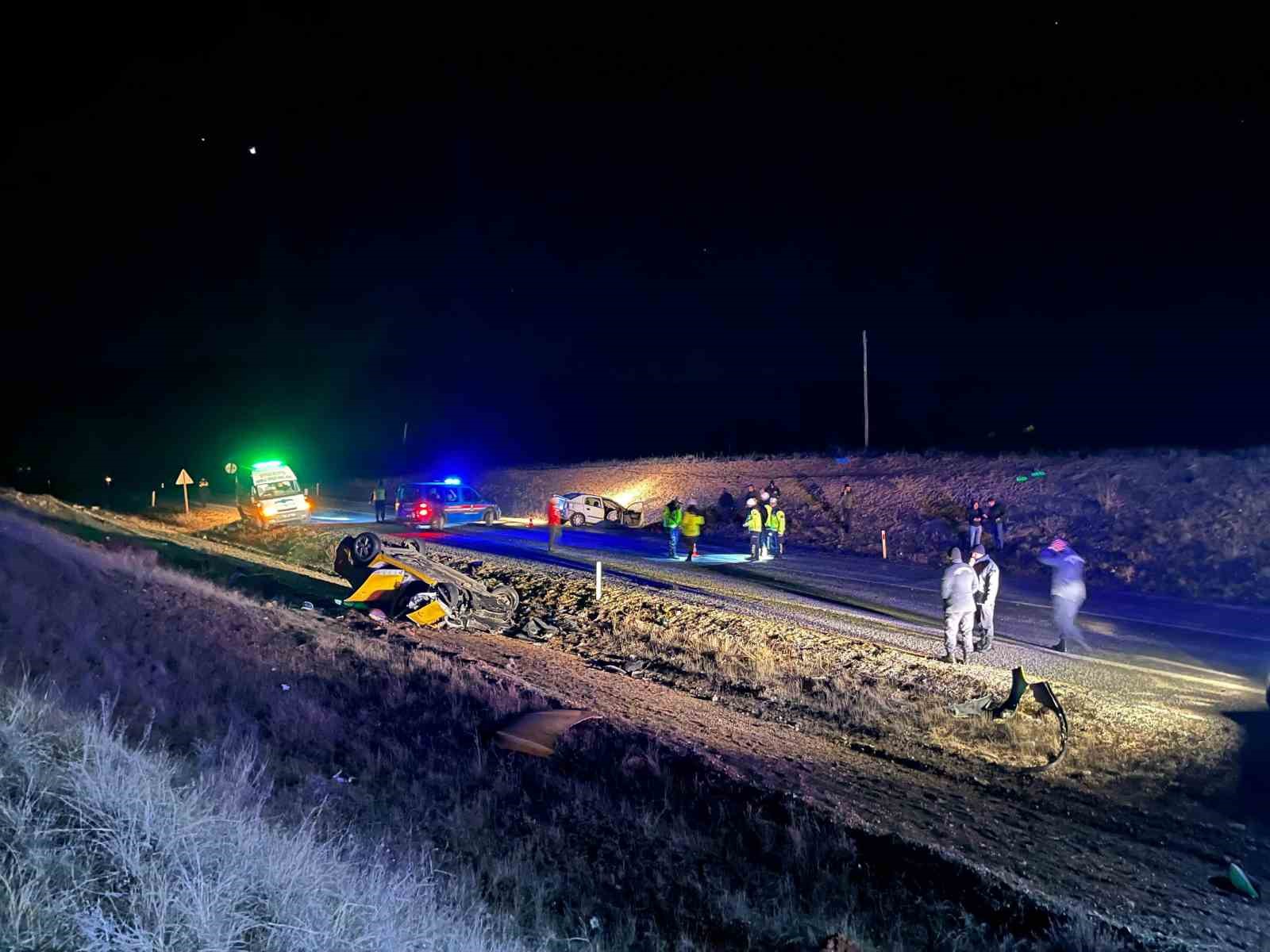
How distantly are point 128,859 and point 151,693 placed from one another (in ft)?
17.5

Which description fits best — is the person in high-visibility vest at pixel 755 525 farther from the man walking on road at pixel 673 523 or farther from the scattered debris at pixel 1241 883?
the scattered debris at pixel 1241 883

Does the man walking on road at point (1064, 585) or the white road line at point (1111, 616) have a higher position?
the man walking on road at point (1064, 585)

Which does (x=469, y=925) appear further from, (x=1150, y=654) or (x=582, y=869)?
(x=1150, y=654)

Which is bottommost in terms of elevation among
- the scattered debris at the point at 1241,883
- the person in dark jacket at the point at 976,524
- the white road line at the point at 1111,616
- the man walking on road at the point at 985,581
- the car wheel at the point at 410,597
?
the scattered debris at the point at 1241,883

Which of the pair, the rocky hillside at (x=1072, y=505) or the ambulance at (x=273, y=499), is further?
the ambulance at (x=273, y=499)

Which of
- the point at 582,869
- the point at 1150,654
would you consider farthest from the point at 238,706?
the point at 1150,654

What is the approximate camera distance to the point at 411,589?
17.3 metres

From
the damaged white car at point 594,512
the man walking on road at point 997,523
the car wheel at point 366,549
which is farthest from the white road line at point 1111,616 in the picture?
the damaged white car at point 594,512

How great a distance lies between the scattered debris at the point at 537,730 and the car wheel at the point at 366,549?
26.7 feet

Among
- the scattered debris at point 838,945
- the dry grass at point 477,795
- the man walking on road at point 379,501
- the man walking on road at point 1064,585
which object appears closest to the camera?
the scattered debris at point 838,945

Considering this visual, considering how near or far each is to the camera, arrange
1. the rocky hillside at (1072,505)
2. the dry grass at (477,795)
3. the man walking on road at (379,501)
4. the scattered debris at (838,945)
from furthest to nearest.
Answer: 1. the man walking on road at (379,501)
2. the rocky hillside at (1072,505)
3. the dry grass at (477,795)
4. the scattered debris at (838,945)

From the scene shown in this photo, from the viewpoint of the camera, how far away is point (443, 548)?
26750mm

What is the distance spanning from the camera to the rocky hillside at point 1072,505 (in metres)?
23.5

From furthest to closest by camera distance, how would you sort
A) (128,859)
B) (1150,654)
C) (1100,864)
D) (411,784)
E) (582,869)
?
(1150,654)
(411,784)
(1100,864)
(582,869)
(128,859)
